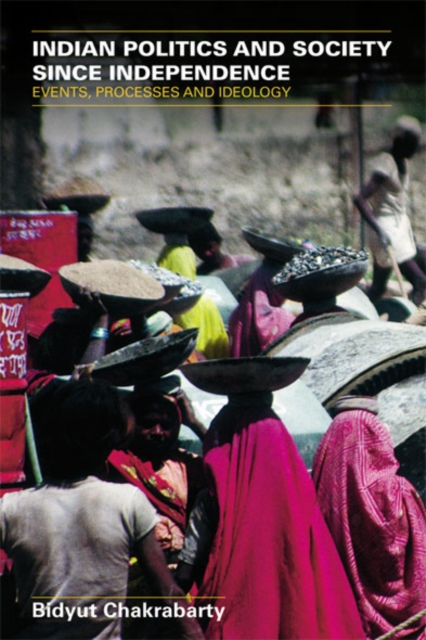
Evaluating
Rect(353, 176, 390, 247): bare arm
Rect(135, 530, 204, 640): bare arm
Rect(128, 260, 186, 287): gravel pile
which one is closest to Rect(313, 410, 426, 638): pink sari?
Rect(135, 530, 204, 640): bare arm

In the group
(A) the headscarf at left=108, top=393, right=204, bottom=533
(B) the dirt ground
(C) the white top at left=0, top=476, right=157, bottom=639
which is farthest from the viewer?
(B) the dirt ground

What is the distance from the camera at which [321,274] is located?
632 centimetres

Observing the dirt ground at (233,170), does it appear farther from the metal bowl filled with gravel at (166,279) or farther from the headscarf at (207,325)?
the metal bowl filled with gravel at (166,279)

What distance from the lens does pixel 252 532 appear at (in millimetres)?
4016

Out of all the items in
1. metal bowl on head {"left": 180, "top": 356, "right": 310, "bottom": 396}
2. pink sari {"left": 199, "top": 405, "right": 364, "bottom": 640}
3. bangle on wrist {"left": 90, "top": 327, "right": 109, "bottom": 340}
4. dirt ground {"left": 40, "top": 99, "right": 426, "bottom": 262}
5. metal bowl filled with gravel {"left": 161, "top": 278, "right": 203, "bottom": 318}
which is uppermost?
dirt ground {"left": 40, "top": 99, "right": 426, "bottom": 262}

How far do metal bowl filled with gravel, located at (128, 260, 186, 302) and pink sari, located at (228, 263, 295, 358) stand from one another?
2.23 ft

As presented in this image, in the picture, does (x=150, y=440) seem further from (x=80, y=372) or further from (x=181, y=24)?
(x=181, y=24)

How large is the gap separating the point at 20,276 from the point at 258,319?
191 cm

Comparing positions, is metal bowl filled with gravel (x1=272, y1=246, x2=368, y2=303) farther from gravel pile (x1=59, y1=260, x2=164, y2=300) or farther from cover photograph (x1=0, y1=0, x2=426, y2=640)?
gravel pile (x1=59, y1=260, x2=164, y2=300)

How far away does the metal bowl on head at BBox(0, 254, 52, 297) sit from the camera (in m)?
5.38

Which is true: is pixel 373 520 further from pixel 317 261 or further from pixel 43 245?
pixel 43 245

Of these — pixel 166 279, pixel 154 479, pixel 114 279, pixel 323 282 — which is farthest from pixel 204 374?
pixel 323 282

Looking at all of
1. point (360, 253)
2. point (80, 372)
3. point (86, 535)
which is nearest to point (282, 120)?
point (360, 253)

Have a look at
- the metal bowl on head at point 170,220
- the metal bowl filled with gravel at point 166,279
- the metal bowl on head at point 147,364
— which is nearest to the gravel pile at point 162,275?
the metal bowl filled with gravel at point 166,279
